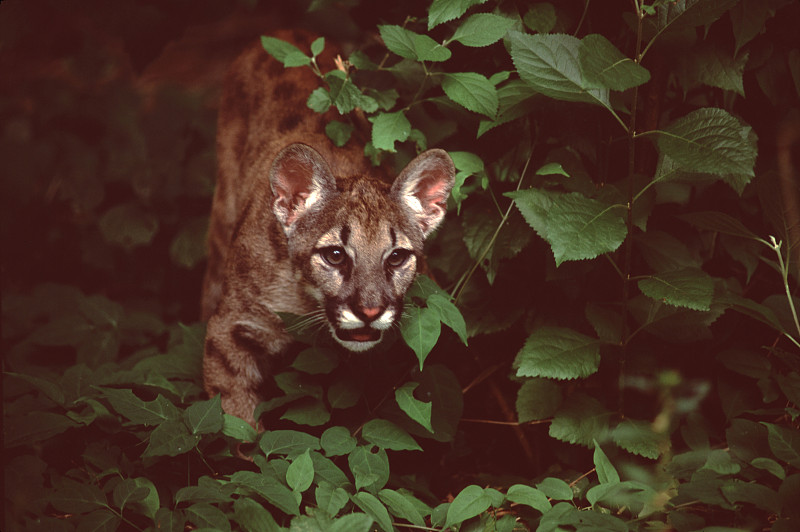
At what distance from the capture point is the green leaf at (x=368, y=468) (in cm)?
333

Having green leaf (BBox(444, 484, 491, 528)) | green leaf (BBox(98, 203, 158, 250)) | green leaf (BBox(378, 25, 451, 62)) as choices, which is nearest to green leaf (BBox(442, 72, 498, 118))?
green leaf (BBox(378, 25, 451, 62))

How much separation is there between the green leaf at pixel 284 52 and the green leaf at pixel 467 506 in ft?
8.06

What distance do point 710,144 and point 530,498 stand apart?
1738 millimetres

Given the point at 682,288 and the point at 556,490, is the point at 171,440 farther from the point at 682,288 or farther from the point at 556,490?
the point at 682,288

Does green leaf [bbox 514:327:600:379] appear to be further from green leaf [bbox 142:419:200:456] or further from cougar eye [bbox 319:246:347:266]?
green leaf [bbox 142:419:200:456]

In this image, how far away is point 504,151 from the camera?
409 cm

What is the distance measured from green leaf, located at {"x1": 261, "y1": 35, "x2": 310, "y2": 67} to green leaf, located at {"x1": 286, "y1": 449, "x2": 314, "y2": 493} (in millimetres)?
2148

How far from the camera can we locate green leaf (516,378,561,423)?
382 cm

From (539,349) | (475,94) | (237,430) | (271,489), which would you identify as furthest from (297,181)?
(271,489)

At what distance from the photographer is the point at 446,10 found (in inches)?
137

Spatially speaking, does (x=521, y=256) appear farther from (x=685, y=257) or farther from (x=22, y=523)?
(x=22, y=523)

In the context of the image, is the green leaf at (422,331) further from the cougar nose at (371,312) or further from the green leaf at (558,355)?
the green leaf at (558,355)

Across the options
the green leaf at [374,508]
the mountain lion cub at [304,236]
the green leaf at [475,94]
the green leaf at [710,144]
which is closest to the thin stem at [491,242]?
the mountain lion cub at [304,236]

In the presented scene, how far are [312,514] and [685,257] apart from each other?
219cm
